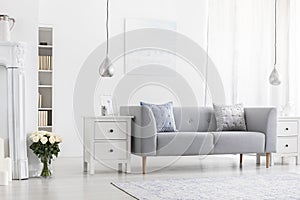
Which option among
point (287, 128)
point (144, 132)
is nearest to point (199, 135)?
point (144, 132)

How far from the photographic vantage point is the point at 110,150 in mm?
5301

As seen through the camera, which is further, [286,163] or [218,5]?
[218,5]

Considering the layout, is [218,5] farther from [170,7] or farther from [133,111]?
[133,111]

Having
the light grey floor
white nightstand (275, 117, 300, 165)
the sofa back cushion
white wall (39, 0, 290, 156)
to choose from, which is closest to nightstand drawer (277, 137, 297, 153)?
white nightstand (275, 117, 300, 165)

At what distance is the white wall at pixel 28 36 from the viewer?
5102mm

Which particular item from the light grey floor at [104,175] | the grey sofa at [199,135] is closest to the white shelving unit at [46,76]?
the light grey floor at [104,175]

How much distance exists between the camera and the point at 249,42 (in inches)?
315

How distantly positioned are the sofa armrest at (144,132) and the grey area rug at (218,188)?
622mm

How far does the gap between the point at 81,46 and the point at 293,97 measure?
10.6 feet

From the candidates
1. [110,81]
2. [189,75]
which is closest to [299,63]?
[189,75]

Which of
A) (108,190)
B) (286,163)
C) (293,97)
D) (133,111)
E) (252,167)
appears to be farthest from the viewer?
(293,97)

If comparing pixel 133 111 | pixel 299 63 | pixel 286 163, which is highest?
pixel 299 63

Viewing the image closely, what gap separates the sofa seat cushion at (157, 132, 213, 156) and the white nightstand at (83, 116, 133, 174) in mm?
347

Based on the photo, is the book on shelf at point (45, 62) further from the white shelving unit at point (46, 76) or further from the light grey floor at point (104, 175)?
the light grey floor at point (104, 175)
